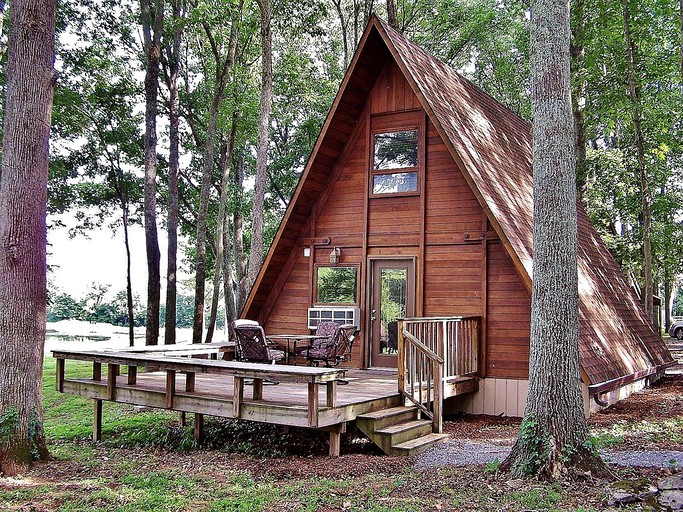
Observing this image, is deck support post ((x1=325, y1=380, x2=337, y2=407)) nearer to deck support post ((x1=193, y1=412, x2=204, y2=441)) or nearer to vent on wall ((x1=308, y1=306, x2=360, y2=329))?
deck support post ((x1=193, y1=412, x2=204, y2=441))

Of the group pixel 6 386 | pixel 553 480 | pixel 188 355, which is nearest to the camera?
pixel 553 480

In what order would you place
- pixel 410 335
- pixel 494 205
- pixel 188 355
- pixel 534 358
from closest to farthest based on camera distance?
pixel 534 358, pixel 410 335, pixel 494 205, pixel 188 355

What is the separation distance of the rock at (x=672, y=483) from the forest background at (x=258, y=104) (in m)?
10.5

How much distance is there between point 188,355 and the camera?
10477 millimetres

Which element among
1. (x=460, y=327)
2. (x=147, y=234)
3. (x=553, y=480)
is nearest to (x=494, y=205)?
(x=460, y=327)

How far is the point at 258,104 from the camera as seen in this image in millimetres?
21062

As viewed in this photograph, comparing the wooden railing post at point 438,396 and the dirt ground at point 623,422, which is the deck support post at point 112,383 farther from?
the dirt ground at point 623,422

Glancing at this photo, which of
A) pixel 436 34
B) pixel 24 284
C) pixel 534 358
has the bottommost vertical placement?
pixel 534 358

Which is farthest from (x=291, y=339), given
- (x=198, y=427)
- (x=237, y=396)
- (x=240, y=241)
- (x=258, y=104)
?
(x=240, y=241)

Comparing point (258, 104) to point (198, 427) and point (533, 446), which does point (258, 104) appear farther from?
point (533, 446)

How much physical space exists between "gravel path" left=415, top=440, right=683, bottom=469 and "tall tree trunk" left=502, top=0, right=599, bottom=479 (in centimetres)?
87

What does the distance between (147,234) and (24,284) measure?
9682mm

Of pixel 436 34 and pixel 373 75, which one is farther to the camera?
pixel 436 34

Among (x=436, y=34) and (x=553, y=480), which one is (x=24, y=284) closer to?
(x=553, y=480)
